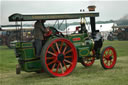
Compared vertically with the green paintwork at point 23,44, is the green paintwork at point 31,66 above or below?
below

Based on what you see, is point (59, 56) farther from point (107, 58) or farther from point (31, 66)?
point (107, 58)

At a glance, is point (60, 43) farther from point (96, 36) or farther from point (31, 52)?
point (96, 36)

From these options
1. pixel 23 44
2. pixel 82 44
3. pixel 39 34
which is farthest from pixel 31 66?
pixel 82 44

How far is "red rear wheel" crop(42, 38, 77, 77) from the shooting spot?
563 centimetres

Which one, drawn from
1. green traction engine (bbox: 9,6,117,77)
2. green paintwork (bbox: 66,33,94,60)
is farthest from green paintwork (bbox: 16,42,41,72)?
green paintwork (bbox: 66,33,94,60)

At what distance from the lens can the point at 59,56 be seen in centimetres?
577

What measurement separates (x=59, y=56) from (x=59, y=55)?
0.03m

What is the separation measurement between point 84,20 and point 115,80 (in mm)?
2351

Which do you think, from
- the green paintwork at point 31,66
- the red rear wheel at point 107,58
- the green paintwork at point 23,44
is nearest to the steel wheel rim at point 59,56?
the green paintwork at point 31,66

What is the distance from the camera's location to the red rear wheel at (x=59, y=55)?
5.63m

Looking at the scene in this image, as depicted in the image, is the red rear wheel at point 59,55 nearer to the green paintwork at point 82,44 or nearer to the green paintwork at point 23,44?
the green paintwork at point 82,44

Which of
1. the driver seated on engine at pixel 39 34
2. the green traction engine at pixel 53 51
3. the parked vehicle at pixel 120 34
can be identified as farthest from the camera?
the parked vehicle at pixel 120 34

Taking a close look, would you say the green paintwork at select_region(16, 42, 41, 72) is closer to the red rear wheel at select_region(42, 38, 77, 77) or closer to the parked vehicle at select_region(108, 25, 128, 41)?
the red rear wheel at select_region(42, 38, 77, 77)

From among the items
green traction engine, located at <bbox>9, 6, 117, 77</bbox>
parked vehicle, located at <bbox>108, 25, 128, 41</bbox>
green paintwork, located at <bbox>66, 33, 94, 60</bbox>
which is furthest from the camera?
parked vehicle, located at <bbox>108, 25, 128, 41</bbox>
